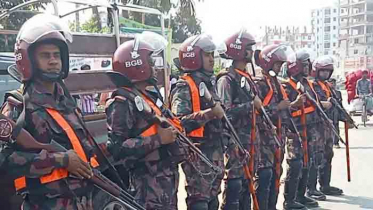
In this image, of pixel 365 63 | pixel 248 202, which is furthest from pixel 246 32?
pixel 365 63

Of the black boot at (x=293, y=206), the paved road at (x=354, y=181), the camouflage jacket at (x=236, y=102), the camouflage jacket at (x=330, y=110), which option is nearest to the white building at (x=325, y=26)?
the paved road at (x=354, y=181)

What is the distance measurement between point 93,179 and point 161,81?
4.02 metres

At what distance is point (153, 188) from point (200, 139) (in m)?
0.97

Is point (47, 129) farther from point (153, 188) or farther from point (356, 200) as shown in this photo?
point (356, 200)

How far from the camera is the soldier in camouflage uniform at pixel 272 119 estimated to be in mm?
5812

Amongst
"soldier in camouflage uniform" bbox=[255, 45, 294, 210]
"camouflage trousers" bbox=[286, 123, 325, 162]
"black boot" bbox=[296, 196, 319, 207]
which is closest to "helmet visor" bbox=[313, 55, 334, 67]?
"camouflage trousers" bbox=[286, 123, 325, 162]

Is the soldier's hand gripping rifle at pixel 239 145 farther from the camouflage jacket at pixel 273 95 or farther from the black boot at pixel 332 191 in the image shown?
the black boot at pixel 332 191

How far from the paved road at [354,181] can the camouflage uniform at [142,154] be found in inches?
100

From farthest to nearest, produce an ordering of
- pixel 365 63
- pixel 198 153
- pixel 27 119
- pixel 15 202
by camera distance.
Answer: pixel 365 63, pixel 198 153, pixel 15 202, pixel 27 119

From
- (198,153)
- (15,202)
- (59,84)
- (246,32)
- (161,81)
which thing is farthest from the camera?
(161,81)

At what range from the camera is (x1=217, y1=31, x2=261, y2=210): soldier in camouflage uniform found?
5.31 meters

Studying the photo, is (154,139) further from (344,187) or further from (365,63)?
(365,63)

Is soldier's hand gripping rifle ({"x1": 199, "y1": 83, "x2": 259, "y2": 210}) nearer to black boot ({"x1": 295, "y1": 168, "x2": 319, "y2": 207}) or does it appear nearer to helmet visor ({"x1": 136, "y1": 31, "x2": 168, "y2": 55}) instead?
helmet visor ({"x1": 136, "y1": 31, "x2": 168, "y2": 55})

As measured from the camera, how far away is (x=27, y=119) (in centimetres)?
305
